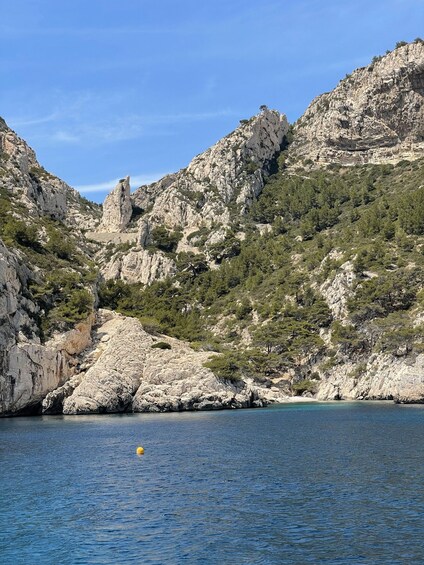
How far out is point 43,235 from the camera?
11825 centimetres

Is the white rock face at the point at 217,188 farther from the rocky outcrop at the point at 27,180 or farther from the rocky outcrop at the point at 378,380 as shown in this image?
the rocky outcrop at the point at 378,380

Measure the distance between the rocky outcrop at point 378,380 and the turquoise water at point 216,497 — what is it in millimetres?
38125

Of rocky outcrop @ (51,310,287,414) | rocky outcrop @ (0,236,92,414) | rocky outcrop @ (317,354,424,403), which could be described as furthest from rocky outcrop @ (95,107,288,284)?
rocky outcrop @ (0,236,92,414)

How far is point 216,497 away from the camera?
32781mm

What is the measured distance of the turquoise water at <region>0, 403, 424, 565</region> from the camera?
24.1m

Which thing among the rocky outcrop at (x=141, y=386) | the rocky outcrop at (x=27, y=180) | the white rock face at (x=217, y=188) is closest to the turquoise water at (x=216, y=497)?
the rocky outcrop at (x=141, y=386)

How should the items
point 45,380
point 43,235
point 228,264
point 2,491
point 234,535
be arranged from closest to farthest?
point 234,535 → point 2,491 → point 45,380 → point 43,235 → point 228,264

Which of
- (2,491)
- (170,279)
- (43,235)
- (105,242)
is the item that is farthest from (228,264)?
(2,491)

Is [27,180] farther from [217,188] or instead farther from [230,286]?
[217,188]

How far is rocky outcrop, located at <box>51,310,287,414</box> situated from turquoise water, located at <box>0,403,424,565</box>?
2590cm

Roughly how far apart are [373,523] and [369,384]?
274ft

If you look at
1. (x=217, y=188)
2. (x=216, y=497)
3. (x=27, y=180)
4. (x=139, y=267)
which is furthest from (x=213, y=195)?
(x=216, y=497)

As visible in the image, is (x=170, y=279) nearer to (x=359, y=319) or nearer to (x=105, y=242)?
(x=105, y=242)

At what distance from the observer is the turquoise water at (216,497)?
78.9ft
